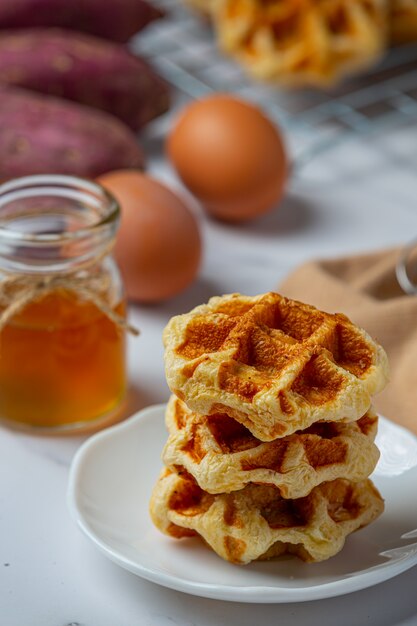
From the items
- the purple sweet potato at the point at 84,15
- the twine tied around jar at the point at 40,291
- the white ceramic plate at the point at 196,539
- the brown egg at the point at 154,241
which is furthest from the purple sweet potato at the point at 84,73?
the white ceramic plate at the point at 196,539

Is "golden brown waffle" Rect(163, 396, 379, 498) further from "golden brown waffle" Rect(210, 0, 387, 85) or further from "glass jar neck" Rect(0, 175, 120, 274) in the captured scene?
"golden brown waffle" Rect(210, 0, 387, 85)

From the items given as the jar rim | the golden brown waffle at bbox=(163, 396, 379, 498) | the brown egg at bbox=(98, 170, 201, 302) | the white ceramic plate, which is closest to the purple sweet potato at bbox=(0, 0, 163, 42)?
the brown egg at bbox=(98, 170, 201, 302)

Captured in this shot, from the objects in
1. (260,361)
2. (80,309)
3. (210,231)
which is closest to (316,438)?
(260,361)

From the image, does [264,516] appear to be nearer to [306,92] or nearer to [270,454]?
[270,454]

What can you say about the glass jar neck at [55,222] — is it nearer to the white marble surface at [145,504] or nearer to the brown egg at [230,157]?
the white marble surface at [145,504]

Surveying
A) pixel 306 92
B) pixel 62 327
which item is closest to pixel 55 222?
pixel 62 327

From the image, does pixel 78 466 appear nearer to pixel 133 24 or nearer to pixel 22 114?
pixel 22 114
